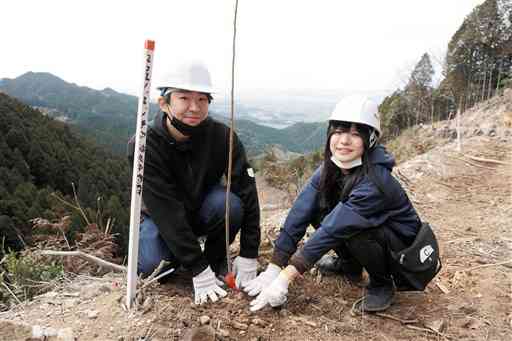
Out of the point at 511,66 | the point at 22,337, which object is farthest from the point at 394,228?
the point at 511,66

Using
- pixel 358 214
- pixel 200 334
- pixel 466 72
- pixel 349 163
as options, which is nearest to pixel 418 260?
pixel 358 214

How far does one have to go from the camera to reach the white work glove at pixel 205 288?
2.12 metres

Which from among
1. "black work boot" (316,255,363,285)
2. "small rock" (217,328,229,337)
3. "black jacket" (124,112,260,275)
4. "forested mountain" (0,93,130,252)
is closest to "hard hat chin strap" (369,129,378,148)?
"black jacket" (124,112,260,275)

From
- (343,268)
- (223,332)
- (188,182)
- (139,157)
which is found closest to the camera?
(139,157)

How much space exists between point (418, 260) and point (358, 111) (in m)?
1.00

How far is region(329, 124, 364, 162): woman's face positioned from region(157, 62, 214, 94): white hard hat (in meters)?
0.84

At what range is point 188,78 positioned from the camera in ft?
6.45

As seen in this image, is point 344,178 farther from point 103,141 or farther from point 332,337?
point 103,141

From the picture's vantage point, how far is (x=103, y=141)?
92188mm

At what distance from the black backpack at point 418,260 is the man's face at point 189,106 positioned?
1.49 meters

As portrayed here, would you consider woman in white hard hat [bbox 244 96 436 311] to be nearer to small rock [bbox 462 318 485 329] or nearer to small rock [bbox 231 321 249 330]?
small rock [bbox 231 321 249 330]

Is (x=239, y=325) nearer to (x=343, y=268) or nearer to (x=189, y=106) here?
(x=343, y=268)

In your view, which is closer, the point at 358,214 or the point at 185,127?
the point at 358,214

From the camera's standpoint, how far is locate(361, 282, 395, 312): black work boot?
86.4 inches
